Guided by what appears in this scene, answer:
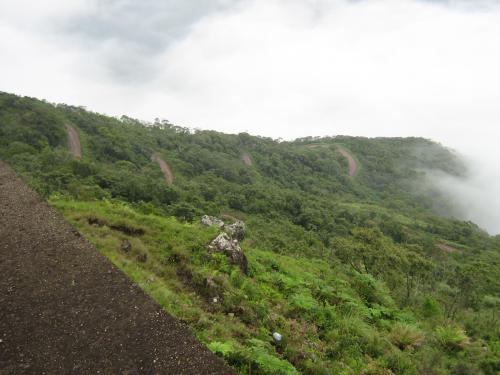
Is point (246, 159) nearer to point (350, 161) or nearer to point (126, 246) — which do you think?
point (350, 161)

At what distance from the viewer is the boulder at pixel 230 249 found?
38.3ft

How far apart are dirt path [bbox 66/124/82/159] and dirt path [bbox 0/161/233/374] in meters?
45.7

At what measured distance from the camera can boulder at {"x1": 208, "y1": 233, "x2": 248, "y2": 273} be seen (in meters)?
11.7

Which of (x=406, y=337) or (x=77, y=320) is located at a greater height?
(x=77, y=320)

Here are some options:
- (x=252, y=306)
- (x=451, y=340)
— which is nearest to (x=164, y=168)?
(x=451, y=340)

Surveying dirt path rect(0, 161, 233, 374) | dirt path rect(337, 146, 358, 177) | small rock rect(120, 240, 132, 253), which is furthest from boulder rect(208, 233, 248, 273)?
dirt path rect(337, 146, 358, 177)

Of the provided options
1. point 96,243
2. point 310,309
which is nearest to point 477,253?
point 310,309

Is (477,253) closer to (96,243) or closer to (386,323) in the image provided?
(386,323)

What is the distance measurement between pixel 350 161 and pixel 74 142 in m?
81.5

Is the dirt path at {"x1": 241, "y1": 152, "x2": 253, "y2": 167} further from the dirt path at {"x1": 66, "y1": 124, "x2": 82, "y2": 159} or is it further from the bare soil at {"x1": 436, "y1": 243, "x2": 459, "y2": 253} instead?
the bare soil at {"x1": 436, "y1": 243, "x2": 459, "y2": 253}

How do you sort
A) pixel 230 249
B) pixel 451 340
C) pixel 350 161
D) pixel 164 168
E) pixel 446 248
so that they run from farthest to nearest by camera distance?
pixel 350 161
pixel 164 168
pixel 446 248
pixel 451 340
pixel 230 249

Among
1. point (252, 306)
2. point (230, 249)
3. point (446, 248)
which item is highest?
point (230, 249)

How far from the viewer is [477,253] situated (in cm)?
5234

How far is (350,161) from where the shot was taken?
11625cm
